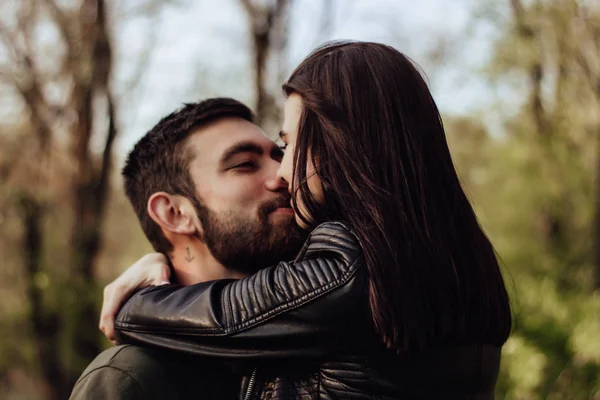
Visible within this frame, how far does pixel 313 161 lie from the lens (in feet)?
6.93

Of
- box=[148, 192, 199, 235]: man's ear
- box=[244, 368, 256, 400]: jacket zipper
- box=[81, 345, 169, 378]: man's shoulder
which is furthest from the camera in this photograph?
box=[148, 192, 199, 235]: man's ear

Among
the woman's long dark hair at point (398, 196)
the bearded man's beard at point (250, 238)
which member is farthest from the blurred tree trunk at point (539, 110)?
the woman's long dark hair at point (398, 196)

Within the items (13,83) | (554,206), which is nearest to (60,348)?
(13,83)

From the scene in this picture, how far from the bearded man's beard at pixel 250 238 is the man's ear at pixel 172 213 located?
0.08m

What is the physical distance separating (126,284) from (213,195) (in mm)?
512

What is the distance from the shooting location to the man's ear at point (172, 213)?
9.05ft

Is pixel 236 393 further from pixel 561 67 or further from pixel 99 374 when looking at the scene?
pixel 561 67

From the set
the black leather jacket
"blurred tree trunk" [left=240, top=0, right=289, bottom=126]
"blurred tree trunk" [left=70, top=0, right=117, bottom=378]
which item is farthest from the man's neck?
"blurred tree trunk" [left=70, top=0, right=117, bottom=378]

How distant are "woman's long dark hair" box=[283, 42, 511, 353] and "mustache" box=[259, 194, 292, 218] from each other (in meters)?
0.51

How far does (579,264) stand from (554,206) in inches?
47.4

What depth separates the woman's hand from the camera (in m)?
2.36

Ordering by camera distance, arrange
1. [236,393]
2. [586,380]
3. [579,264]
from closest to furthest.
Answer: [236,393] < [586,380] < [579,264]

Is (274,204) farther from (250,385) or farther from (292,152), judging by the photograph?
(250,385)

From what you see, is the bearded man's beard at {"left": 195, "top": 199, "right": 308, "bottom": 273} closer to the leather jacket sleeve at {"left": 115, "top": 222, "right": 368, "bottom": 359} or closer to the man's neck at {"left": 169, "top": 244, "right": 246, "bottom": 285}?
the man's neck at {"left": 169, "top": 244, "right": 246, "bottom": 285}
